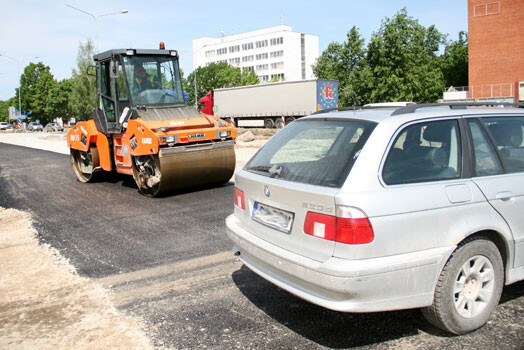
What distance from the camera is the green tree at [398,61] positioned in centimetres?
5084

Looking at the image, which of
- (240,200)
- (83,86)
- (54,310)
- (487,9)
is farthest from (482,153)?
(83,86)

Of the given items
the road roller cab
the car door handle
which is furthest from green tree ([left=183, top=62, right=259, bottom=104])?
the car door handle

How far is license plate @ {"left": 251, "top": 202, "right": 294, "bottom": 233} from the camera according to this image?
355 centimetres

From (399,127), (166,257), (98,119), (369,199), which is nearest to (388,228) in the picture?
(369,199)

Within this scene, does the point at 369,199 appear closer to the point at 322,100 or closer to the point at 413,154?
the point at 413,154

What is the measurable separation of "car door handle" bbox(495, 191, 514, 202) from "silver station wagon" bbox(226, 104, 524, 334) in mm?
12

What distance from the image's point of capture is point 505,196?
3643 millimetres

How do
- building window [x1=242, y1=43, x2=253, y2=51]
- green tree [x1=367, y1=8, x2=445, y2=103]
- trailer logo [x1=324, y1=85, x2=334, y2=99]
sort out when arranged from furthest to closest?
building window [x1=242, y1=43, x2=253, y2=51] → green tree [x1=367, y1=8, x2=445, y2=103] → trailer logo [x1=324, y1=85, x2=334, y2=99]

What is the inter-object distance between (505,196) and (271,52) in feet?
382

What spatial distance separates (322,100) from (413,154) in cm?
3681

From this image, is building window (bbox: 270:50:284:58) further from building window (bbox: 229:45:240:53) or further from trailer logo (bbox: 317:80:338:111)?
trailer logo (bbox: 317:80:338:111)

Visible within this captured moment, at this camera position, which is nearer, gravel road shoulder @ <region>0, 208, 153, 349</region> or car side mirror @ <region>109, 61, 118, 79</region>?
gravel road shoulder @ <region>0, 208, 153, 349</region>

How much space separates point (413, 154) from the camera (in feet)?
11.5

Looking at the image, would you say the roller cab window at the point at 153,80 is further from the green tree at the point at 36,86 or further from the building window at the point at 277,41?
the building window at the point at 277,41
